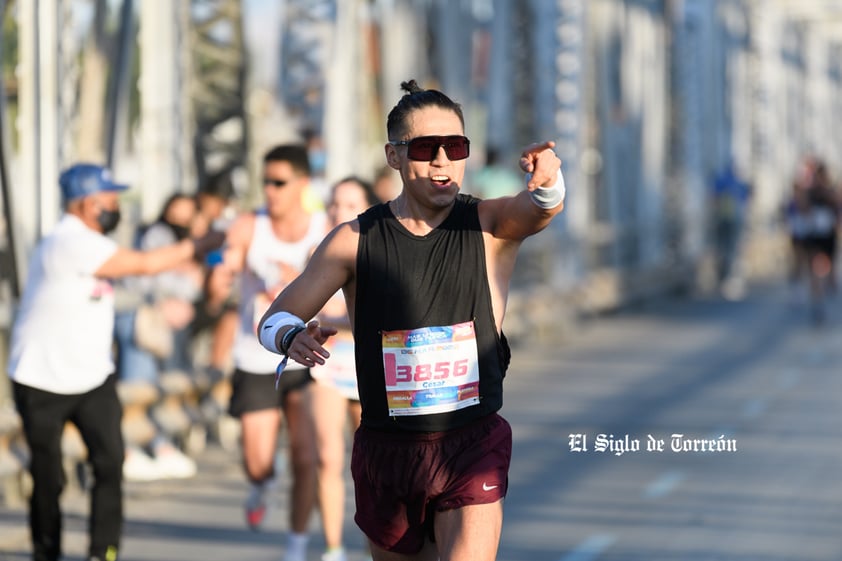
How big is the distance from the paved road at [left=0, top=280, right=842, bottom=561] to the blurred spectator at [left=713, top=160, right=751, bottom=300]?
12.3 meters

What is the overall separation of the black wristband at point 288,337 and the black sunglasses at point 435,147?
569mm

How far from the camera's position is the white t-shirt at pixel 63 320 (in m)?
8.66

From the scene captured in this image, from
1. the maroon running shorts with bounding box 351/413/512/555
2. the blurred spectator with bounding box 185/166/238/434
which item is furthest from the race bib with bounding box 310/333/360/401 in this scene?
the maroon running shorts with bounding box 351/413/512/555

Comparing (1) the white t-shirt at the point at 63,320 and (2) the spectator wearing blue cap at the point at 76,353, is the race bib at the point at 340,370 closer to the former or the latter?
(2) the spectator wearing blue cap at the point at 76,353

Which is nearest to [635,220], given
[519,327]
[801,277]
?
[801,277]

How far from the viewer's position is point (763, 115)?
50.3 m

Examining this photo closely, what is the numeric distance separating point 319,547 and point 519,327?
11.9 meters

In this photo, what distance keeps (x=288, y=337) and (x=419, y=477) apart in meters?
0.54

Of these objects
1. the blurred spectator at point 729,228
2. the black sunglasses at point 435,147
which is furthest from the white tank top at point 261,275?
the blurred spectator at point 729,228

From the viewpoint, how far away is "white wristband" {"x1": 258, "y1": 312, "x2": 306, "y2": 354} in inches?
234

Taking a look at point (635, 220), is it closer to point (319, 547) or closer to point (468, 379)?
point (319, 547)

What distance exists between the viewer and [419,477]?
5.98m

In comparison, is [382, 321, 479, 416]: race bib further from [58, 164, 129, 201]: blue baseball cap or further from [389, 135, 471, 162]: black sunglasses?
[58, 164, 129, 201]: blue baseball cap

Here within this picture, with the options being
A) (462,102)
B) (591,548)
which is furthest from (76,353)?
(462,102)
